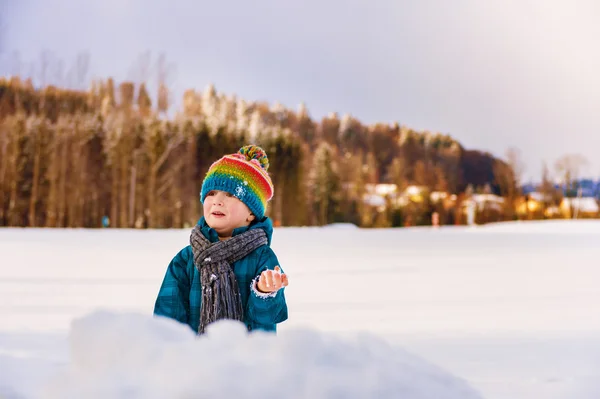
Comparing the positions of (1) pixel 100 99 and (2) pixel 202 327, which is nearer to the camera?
(2) pixel 202 327

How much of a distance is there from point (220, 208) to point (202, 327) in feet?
1.30

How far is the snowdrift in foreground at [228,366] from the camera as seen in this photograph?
104 centimetres

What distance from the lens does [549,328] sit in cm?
420

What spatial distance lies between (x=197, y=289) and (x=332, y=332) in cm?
122

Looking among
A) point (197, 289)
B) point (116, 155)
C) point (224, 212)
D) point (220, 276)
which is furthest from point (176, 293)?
point (116, 155)

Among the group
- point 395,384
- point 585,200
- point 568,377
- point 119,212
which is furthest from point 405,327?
point 585,200

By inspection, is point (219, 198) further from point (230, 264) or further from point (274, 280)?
point (274, 280)

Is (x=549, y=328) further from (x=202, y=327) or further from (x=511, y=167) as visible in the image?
(x=511, y=167)

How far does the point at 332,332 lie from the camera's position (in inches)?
119

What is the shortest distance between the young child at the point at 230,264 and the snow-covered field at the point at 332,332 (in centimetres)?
29

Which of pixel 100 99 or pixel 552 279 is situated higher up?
pixel 100 99

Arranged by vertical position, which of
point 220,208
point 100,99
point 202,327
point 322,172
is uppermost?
point 100,99

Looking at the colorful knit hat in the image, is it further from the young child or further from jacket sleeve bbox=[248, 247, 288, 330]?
jacket sleeve bbox=[248, 247, 288, 330]

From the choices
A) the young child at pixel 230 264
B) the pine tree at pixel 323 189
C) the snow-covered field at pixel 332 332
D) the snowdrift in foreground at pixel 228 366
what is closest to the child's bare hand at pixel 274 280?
the young child at pixel 230 264
